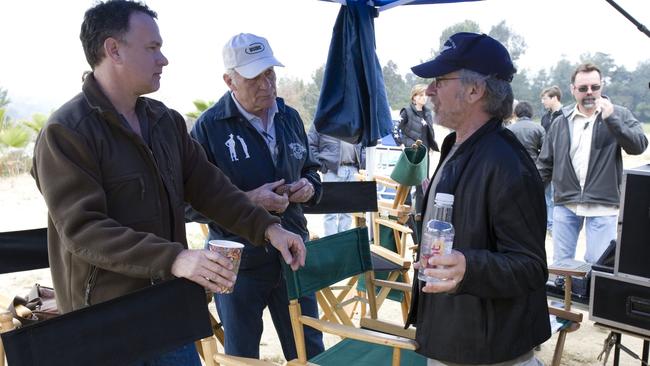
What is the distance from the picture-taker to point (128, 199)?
1.51 m

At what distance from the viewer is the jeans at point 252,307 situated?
7.71ft

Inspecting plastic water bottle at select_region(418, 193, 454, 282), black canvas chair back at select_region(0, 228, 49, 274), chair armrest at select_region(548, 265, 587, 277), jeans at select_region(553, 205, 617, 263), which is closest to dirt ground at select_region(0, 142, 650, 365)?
black canvas chair back at select_region(0, 228, 49, 274)

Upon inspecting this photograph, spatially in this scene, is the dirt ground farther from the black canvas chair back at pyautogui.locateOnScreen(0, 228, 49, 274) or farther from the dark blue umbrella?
the dark blue umbrella

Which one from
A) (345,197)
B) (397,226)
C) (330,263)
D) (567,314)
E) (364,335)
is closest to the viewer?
(364,335)

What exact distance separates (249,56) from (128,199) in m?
1.00

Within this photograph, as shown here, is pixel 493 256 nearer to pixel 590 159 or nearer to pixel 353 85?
pixel 353 85

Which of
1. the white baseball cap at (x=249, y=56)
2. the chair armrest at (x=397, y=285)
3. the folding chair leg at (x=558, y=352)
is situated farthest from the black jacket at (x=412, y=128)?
the white baseball cap at (x=249, y=56)

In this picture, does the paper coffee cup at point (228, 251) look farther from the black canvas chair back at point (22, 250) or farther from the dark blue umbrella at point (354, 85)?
the dark blue umbrella at point (354, 85)

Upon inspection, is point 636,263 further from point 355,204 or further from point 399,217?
point 399,217

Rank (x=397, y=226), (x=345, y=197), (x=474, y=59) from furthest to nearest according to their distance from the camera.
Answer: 1. (x=397, y=226)
2. (x=345, y=197)
3. (x=474, y=59)

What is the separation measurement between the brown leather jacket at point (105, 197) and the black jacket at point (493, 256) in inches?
31.1

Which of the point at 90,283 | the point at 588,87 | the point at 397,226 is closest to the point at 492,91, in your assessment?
the point at 90,283

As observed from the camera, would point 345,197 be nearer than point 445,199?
No

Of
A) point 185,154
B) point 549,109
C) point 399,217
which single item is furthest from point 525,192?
point 549,109
